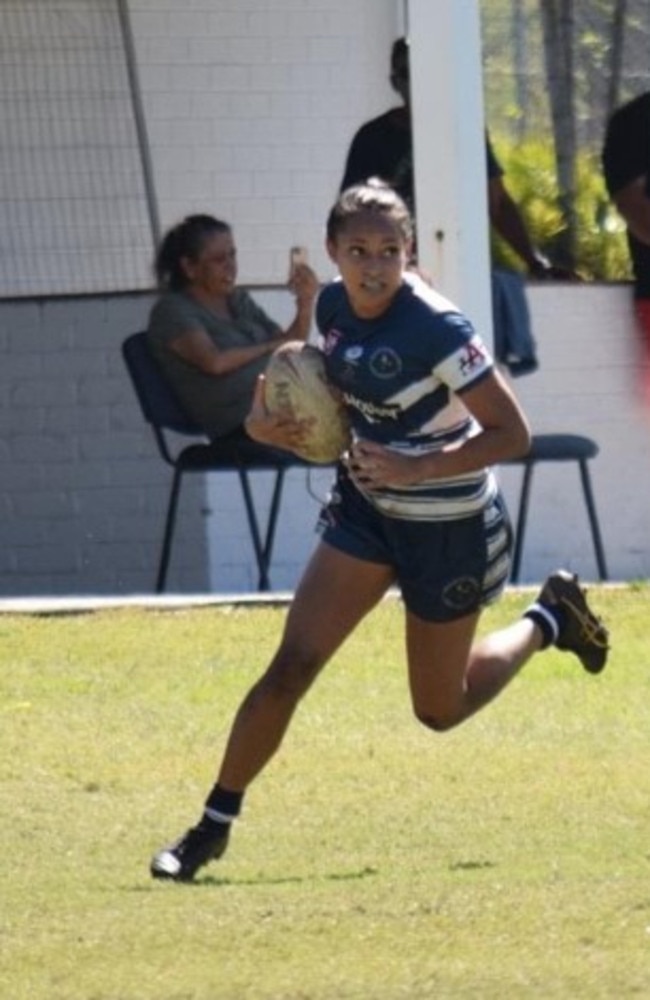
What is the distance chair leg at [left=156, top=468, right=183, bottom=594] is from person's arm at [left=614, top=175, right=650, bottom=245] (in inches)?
89.8

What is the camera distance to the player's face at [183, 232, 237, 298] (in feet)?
44.8

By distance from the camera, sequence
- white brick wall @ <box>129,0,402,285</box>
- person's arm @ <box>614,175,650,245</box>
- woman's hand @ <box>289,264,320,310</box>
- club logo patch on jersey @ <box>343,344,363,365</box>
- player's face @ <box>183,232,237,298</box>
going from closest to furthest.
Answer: club logo patch on jersey @ <box>343,344,363,365</box>, woman's hand @ <box>289,264,320,310</box>, player's face @ <box>183,232,237,298</box>, person's arm @ <box>614,175,650,245</box>, white brick wall @ <box>129,0,402,285</box>

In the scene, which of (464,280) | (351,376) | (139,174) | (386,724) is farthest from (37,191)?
(351,376)

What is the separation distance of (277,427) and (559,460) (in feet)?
21.3

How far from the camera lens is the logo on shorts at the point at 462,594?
8.09 m

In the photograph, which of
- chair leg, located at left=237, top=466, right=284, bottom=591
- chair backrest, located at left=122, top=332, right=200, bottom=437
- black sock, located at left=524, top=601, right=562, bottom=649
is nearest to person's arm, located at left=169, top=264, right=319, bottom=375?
chair backrest, located at left=122, top=332, right=200, bottom=437

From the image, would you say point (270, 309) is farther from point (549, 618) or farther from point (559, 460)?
point (549, 618)

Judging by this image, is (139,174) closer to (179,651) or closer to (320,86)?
(320,86)

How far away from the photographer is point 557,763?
9.76 metres

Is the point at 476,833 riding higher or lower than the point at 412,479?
lower

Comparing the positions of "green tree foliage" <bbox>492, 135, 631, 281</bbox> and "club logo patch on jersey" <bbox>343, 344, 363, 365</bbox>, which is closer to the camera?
"club logo patch on jersey" <bbox>343, 344, 363, 365</bbox>

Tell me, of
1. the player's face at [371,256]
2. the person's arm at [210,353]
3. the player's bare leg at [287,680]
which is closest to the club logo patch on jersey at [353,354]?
the player's face at [371,256]

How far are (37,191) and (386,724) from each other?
4.98 meters

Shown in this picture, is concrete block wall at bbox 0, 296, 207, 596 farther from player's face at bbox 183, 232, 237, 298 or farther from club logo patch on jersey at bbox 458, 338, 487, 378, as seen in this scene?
club logo patch on jersey at bbox 458, 338, 487, 378
